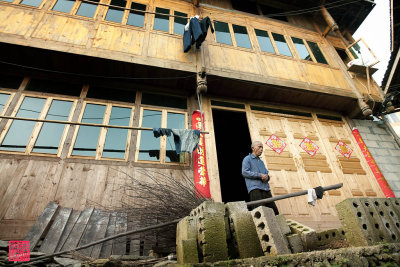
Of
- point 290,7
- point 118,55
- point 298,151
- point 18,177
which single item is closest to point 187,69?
point 118,55

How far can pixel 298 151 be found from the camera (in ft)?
21.5

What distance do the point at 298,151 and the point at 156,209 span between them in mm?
4726

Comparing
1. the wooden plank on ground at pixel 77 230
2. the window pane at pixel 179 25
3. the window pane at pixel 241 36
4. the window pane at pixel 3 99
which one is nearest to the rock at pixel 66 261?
the wooden plank on ground at pixel 77 230

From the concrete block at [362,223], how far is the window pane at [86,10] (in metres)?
8.07

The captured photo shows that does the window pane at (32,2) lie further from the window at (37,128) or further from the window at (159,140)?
the window at (159,140)

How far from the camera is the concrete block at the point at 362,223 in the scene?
2.15 meters


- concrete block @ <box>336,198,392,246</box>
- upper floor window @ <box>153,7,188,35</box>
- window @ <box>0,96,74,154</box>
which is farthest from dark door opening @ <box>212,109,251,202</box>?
concrete block @ <box>336,198,392,246</box>

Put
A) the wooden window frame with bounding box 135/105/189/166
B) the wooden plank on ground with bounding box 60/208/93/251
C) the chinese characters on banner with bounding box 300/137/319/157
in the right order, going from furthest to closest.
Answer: the chinese characters on banner with bounding box 300/137/319/157 → the wooden window frame with bounding box 135/105/189/166 → the wooden plank on ground with bounding box 60/208/93/251

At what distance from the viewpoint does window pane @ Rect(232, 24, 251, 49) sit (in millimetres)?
7872

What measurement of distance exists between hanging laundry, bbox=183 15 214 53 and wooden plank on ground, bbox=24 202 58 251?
5.32m

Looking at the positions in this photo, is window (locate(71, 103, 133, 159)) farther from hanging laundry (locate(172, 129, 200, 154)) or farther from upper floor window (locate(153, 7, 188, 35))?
upper floor window (locate(153, 7, 188, 35))

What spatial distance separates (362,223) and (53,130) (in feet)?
20.5

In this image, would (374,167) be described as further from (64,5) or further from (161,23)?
(64,5)

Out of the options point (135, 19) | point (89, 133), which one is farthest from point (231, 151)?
point (135, 19)
